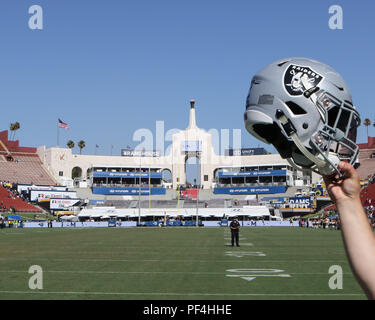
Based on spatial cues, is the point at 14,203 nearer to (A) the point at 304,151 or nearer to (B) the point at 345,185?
(A) the point at 304,151

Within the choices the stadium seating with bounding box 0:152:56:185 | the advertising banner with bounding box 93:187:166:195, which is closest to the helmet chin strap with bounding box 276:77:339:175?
the stadium seating with bounding box 0:152:56:185

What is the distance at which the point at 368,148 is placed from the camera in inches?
3925

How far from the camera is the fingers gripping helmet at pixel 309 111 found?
9.39 feet

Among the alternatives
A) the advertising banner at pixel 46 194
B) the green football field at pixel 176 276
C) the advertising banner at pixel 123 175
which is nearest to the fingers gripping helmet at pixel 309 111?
the green football field at pixel 176 276

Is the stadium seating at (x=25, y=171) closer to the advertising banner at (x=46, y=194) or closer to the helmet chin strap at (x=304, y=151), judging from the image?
the advertising banner at (x=46, y=194)

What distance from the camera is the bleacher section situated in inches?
3675

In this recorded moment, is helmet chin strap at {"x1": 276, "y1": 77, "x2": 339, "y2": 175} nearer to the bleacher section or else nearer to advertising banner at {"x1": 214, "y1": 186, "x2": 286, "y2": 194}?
the bleacher section

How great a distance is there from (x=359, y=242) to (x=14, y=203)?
77328 millimetres

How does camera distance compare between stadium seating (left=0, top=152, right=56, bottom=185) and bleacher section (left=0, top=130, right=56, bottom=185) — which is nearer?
stadium seating (left=0, top=152, right=56, bottom=185)

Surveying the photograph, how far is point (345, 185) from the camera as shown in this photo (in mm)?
2678

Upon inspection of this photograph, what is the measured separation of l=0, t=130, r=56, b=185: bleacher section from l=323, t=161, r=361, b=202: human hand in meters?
92.9

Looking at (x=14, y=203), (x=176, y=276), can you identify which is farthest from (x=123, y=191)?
(x=176, y=276)

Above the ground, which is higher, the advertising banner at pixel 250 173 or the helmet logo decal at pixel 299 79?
the helmet logo decal at pixel 299 79
